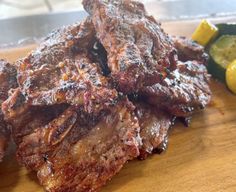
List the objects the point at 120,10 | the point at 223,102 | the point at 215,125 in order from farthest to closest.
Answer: the point at 223,102
the point at 215,125
the point at 120,10

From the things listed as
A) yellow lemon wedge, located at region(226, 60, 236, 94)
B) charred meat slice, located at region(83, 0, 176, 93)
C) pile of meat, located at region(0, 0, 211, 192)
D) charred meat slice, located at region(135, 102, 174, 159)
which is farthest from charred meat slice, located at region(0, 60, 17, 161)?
yellow lemon wedge, located at region(226, 60, 236, 94)

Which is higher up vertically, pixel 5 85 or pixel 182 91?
pixel 5 85

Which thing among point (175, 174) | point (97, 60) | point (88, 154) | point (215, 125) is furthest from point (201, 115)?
point (88, 154)

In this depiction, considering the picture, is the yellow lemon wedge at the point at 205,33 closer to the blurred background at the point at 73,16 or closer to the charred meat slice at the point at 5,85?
the blurred background at the point at 73,16

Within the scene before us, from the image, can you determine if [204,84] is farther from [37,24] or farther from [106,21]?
[37,24]

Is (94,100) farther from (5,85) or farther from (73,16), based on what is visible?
(73,16)

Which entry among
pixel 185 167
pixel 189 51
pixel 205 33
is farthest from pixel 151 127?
pixel 205 33
